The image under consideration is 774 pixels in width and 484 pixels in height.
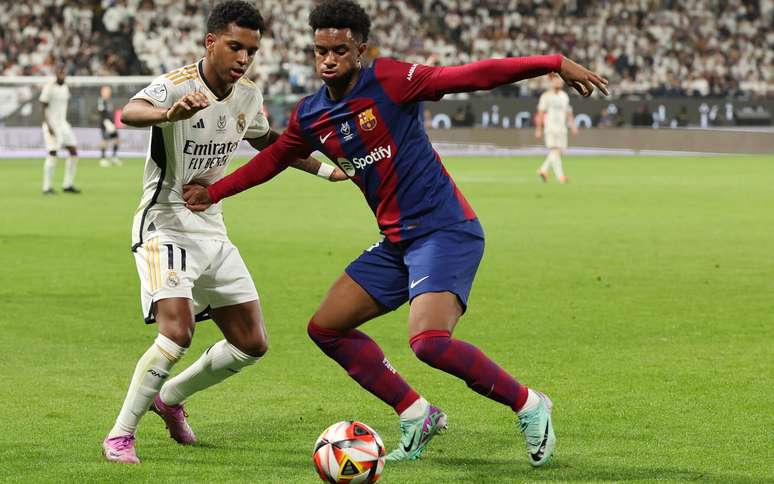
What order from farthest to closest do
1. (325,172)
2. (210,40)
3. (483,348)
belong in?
(483,348) < (325,172) < (210,40)

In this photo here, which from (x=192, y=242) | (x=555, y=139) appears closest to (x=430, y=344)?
(x=192, y=242)

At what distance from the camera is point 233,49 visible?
6.45 metres

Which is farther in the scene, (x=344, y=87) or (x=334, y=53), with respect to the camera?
(x=344, y=87)

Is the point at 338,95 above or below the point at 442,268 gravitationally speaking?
above

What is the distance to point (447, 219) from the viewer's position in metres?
6.25

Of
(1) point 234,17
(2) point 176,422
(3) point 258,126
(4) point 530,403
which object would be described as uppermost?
(1) point 234,17

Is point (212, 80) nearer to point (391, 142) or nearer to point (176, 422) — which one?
point (391, 142)

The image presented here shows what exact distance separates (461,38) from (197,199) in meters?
45.5

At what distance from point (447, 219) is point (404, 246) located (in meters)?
0.24

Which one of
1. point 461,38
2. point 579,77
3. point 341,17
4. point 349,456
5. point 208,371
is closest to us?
point 349,456

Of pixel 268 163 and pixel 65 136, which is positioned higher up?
pixel 268 163

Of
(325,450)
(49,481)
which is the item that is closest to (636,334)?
(325,450)

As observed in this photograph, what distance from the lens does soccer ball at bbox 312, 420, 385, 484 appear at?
5.66 metres

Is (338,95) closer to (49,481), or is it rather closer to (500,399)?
(500,399)
